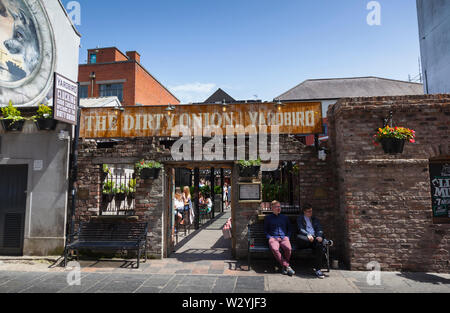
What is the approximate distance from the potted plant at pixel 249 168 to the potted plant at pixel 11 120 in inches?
229

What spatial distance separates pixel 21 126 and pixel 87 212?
2.87m

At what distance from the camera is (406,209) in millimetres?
5840

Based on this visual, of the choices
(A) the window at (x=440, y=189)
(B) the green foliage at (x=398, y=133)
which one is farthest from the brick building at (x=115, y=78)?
(A) the window at (x=440, y=189)

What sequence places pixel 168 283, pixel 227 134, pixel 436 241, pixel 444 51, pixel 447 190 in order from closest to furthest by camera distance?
pixel 168 283
pixel 436 241
pixel 447 190
pixel 227 134
pixel 444 51

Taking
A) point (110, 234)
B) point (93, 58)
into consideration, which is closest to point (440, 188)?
point (110, 234)

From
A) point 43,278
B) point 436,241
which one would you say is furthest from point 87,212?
point 436,241

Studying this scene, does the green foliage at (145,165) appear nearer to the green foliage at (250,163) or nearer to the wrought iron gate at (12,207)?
the green foliage at (250,163)

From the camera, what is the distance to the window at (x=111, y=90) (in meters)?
23.6

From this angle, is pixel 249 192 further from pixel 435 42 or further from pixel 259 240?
pixel 435 42

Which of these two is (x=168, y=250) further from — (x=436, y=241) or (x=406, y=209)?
(x=436, y=241)

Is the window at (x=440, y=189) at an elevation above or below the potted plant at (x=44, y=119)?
below

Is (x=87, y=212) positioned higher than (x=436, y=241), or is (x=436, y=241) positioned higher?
(x=87, y=212)

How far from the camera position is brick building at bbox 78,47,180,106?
2328 cm

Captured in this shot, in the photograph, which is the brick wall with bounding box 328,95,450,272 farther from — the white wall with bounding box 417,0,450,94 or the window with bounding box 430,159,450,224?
the white wall with bounding box 417,0,450,94
